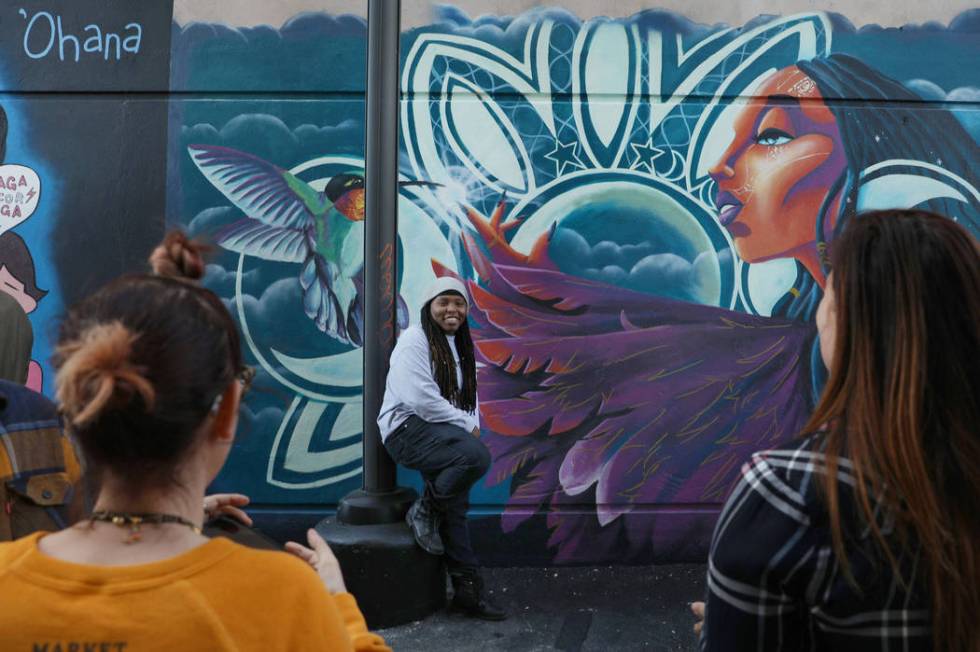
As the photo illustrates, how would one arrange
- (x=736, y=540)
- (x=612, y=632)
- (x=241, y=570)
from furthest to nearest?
(x=612, y=632), (x=736, y=540), (x=241, y=570)

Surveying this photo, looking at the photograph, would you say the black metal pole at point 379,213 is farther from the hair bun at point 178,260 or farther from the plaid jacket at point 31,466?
the hair bun at point 178,260

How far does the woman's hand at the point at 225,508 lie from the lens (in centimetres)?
141

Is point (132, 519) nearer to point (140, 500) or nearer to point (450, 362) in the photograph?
point (140, 500)

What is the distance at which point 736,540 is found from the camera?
126 centimetres

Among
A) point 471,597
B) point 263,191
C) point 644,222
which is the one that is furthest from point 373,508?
point 644,222

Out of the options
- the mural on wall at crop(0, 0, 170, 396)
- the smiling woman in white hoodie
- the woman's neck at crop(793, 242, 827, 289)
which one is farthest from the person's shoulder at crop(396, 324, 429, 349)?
the woman's neck at crop(793, 242, 827, 289)

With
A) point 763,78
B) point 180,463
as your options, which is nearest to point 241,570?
point 180,463

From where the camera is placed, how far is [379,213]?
4.56 metres

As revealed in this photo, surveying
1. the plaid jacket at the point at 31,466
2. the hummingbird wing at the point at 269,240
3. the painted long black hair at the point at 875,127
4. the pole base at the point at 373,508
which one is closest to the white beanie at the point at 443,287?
the pole base at the point at 373,508

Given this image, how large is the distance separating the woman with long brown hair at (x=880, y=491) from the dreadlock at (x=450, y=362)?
3.41m

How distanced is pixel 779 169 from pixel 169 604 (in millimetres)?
5206

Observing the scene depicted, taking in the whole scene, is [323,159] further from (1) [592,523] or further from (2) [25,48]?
(1) [592,523]

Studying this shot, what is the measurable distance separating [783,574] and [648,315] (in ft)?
14.5

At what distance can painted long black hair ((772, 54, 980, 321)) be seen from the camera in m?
5.55
